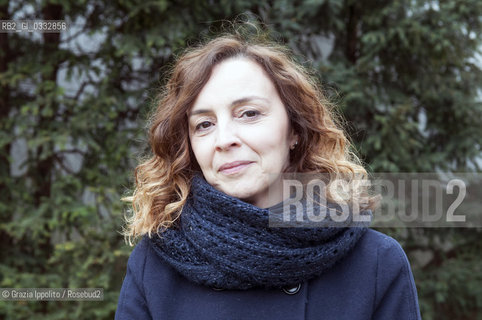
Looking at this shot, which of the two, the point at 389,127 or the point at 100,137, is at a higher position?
the point at 389,127

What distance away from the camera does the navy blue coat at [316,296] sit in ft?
4.88

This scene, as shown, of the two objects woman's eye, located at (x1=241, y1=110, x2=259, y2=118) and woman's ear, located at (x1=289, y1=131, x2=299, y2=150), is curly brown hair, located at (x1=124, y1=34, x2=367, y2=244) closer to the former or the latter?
woman's ear, located at (x1=289, y1=131, x2=299, y2=150)

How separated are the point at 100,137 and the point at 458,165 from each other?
276 cm

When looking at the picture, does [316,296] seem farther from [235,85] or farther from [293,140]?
[235,85]

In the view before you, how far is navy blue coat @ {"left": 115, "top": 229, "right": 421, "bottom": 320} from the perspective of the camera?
149 cm

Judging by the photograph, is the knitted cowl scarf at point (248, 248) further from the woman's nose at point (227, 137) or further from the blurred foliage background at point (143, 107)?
the blurred foliage background at point (143, 107)

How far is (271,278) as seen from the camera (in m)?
1.48

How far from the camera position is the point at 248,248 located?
1.48 metres

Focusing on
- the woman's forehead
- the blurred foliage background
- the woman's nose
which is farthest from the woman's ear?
the blurred foliage background

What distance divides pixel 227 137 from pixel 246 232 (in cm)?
31

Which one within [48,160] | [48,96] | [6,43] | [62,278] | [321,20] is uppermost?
[321,20]

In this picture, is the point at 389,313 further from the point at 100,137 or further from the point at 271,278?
the point at 100,137

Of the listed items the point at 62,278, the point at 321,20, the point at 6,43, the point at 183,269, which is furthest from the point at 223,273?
the point at 6,43

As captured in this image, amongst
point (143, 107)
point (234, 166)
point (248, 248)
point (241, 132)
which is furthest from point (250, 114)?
point (143, 107)
